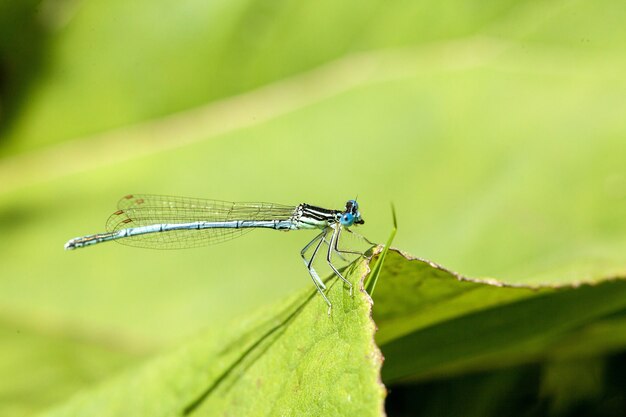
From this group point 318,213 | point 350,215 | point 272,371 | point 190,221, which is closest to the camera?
point 272,371

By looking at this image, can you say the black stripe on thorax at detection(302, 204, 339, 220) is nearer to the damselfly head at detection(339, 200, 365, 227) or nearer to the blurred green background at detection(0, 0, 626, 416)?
the damselfly head at detection(339, 200, 365, 227)

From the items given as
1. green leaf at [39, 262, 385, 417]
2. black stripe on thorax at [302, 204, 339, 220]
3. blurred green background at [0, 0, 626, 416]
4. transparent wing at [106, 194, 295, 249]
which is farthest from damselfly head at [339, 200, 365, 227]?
green leaf at [39, 262, 385, 417]

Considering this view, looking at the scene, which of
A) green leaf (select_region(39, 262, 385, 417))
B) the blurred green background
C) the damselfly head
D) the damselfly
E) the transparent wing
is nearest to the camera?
green leaf (select_region(39, 262, 385, 417))

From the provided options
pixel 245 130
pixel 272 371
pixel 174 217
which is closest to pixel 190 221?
pixel 174 217

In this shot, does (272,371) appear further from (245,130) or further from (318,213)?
(245,130)

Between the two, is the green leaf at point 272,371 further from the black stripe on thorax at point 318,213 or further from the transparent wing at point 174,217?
the transparent wing at point 174,217

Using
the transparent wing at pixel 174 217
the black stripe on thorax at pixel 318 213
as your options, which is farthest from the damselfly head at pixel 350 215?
the transparent wing at pixel 174 217

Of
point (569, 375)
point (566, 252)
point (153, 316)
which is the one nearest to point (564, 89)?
point (566, 252)
